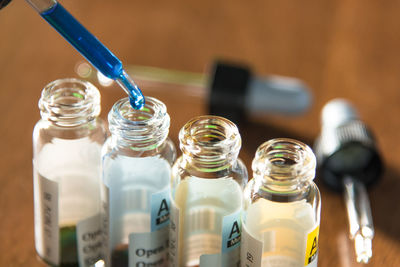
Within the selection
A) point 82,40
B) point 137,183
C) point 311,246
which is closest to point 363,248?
point 311,246

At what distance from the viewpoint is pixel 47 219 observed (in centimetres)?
66

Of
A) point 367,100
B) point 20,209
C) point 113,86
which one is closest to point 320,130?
point 367,100

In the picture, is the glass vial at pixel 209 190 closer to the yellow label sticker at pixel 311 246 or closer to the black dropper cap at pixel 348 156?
the yellow label sticker at pixel 311 246

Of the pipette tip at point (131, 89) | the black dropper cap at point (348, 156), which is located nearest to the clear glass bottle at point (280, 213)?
the pipette tip at point (131, 89)

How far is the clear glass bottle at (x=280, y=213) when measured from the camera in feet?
1.86

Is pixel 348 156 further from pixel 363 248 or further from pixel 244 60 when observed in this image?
pixel 244 60

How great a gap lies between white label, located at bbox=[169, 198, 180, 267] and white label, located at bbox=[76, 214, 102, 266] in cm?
8

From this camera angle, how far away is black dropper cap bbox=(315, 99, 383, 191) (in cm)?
81

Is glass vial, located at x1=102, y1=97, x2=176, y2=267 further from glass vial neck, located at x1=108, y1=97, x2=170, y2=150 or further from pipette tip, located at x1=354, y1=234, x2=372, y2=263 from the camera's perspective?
pipette tip, located at x1=354, y1=234, x2=372, y2=263

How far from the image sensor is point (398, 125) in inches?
37.7

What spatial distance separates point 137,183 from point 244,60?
0.45 m

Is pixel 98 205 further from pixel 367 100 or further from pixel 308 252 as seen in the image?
pixel 367 100

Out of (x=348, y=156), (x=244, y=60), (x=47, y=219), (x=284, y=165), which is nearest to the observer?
(x=284, y=165)

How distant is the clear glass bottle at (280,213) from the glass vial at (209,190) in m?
0.02
